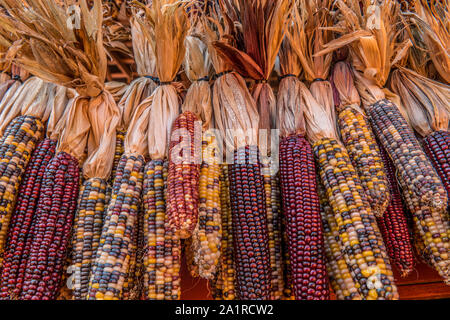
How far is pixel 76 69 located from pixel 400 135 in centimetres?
224

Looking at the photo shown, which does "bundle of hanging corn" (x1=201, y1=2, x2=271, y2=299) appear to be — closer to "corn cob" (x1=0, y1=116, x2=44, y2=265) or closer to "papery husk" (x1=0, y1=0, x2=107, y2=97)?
"papery husk" (x1=0, y1=0, x2=107, y2=97)

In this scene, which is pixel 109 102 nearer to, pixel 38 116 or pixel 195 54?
pixel 38 116

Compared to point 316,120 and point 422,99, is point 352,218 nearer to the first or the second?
point 316,120

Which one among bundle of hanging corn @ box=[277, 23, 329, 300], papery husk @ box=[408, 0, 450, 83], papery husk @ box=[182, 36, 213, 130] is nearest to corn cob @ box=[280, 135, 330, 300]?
bundle of hanging corn @ box=[277, 23, 329, 300]

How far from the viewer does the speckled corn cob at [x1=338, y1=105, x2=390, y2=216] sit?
6.02 ft

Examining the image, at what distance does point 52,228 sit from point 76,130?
72cm

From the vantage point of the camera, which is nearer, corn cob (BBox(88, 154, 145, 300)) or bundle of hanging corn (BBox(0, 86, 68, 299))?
corn cob (BBox(88, 154, 145, 300))

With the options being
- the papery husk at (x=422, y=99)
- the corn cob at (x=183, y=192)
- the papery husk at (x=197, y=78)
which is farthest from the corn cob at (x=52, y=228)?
the papery husk at (x=422, y=99)

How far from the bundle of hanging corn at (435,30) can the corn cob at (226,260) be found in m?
2.06

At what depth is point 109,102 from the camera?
7.52 feet

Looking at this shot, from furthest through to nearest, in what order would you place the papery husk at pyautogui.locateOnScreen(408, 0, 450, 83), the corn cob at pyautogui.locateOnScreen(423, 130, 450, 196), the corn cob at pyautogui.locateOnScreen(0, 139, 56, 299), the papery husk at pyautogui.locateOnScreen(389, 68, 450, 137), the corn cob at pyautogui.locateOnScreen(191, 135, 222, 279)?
the papery husk at pyautogui.locateOnScreen(408, 0, 450, 83) < the papery husk at pyautogui.locateOnScreen(389, 68, 450, 137) < the corn cob at pyautogui.locateOnScreen(423, 130, 450, 196) < the corn cob at pyautogui.locateOnScreen(0, 139, 56, 299) < the corn cob at pyautogui.locateOnScreen(191, 135, 222, 279)

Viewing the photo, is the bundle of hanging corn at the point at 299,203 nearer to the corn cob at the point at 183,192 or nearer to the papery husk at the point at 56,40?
the corn cob at the point at 183,192

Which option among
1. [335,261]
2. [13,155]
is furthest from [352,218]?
[13,155]

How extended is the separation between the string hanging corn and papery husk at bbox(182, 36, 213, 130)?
3.28ft
